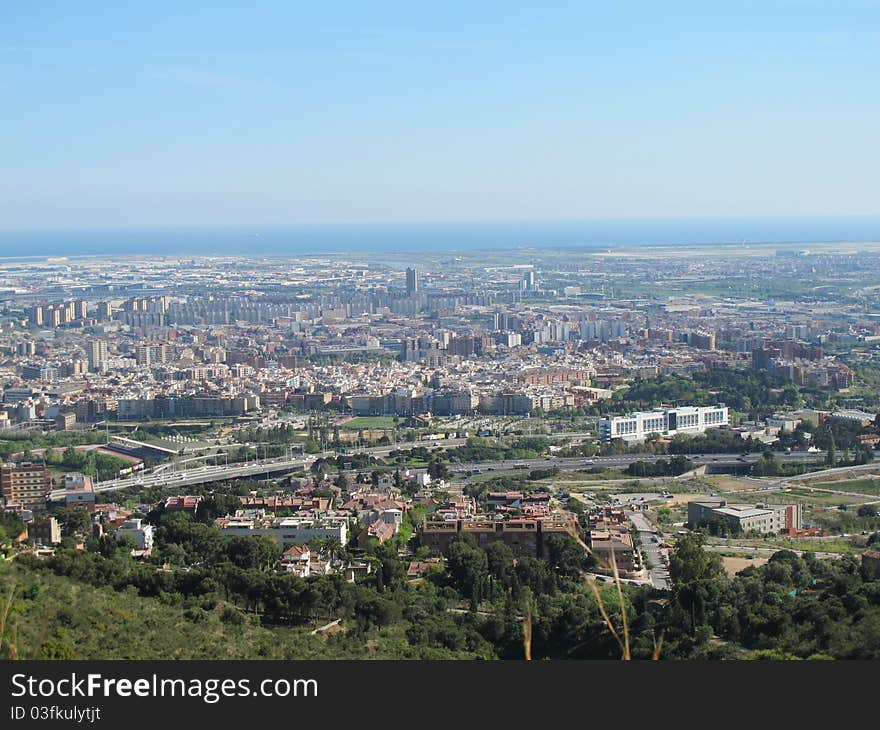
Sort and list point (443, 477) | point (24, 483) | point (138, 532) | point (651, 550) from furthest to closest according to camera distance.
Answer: point (443, 477)
point (24, 483)
point (138, 532)
point (651, 550)

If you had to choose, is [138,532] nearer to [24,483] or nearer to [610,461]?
[24,483]

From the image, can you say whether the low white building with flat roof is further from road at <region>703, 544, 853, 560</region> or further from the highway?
the highway

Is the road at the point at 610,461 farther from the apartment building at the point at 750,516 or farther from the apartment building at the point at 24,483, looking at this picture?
the apartment building at the point at 24,483

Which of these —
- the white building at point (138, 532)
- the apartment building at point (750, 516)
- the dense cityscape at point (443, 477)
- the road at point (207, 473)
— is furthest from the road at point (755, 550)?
the road at point (207, 473)

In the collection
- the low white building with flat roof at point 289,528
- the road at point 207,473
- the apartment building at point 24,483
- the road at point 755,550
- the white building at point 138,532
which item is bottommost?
the road at point 207,473

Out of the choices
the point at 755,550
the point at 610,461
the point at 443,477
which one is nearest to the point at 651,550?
the point at 755,550

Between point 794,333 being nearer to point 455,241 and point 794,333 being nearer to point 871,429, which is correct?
point 871,429
